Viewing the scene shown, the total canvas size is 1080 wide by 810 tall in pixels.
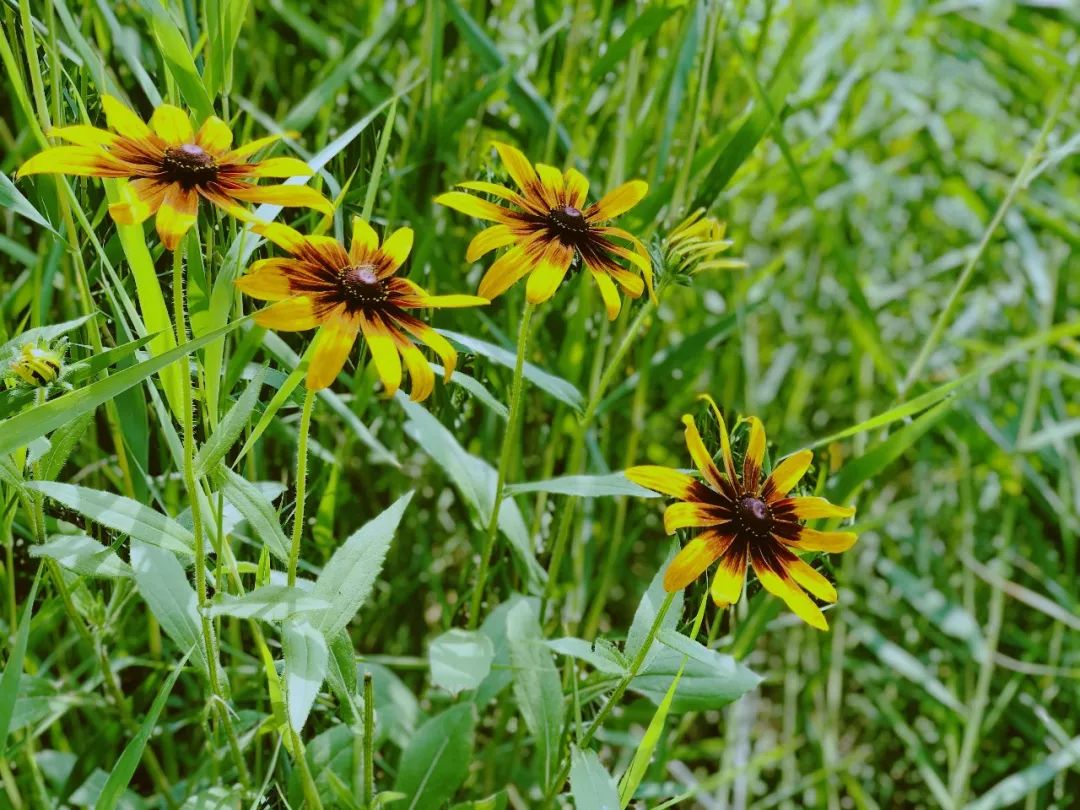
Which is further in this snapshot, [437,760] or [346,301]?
[437,760]

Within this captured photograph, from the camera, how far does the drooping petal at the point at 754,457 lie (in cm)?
43

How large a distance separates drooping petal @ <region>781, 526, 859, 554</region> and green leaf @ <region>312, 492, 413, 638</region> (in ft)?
0.57

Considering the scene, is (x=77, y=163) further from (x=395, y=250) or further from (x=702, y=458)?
(x=702, y=458)

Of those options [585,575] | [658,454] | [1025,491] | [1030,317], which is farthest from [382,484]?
[1030,317]

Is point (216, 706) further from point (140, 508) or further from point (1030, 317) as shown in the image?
point (1030, 317)

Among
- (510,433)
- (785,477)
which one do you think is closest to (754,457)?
(785,477)

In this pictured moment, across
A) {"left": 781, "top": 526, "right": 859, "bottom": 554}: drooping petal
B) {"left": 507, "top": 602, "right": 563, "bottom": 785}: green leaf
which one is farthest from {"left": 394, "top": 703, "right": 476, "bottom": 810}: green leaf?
{"left": 781, "top": 526, "right": 859, "bottom": 554}: drooping petal

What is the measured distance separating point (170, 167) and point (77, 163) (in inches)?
1.3

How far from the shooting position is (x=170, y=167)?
0.38 meters

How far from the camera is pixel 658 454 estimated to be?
0.92m

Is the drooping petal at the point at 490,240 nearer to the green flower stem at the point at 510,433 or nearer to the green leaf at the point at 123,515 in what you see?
the green flower stem at the point at 510,433

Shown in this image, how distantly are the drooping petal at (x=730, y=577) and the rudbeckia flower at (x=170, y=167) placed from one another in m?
0.21

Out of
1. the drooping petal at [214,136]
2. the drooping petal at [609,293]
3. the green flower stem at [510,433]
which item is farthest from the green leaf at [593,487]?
the drooping petal at [214,136]

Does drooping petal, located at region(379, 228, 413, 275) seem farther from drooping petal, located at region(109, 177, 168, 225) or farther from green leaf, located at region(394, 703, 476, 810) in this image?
green leaf, located at region(394, 703, 476, 810)
